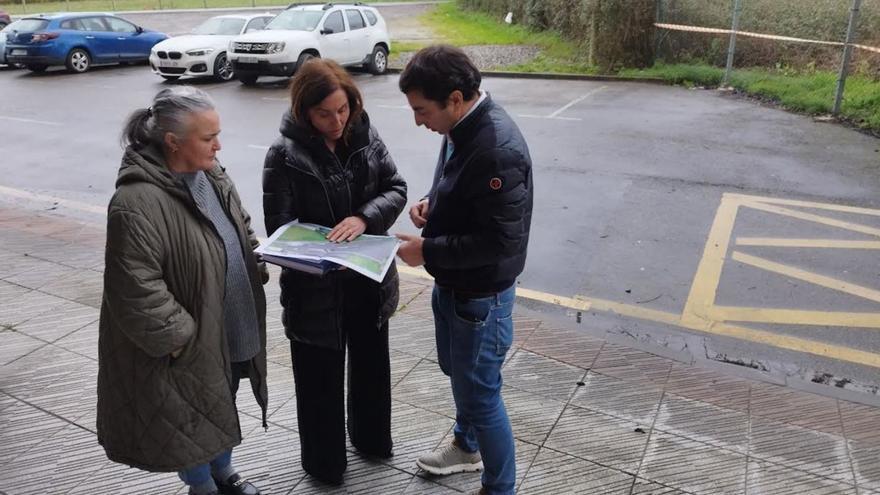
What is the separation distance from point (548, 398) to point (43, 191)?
22.5ft

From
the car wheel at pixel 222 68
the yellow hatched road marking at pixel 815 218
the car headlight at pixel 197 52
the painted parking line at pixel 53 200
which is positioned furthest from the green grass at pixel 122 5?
the yellow hatched road marking at pixel 815 218

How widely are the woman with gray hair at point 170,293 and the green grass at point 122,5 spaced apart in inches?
1431

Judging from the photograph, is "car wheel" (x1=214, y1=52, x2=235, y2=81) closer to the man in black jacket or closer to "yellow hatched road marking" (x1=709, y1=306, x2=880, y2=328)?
"yellow hatched road marking" (x1=709, y1=306, x2=880, y2=328)

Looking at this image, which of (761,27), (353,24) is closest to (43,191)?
(353,24)

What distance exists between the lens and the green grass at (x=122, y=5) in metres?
35.3

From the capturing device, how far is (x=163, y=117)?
222 cm

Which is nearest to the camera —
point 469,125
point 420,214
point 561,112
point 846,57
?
point 469,125

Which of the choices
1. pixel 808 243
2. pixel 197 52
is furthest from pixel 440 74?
pixel 197 52

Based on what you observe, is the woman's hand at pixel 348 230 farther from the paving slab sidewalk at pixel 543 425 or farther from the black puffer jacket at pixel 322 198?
the paving slab sidewalk at pixel 543 425

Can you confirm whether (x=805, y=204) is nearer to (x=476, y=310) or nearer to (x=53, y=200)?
(x=476, y=310)

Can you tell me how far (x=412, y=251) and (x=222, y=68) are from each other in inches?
605

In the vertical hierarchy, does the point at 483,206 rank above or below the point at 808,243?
above

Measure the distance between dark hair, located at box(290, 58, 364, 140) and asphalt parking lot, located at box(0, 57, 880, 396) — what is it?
289 centimetres

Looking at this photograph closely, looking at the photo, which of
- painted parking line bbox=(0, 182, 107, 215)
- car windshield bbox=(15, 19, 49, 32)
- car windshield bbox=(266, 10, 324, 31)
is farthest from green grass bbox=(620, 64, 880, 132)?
car windshield bbox=(15, 19, 49, 32)
